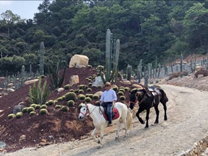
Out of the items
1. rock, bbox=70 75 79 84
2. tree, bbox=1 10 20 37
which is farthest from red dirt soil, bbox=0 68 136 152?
tree, bbox=1 10 20 37

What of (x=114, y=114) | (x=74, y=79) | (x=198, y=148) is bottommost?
(x=198, y=148)

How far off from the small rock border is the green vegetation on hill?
1643 inches

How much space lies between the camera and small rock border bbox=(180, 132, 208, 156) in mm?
7485

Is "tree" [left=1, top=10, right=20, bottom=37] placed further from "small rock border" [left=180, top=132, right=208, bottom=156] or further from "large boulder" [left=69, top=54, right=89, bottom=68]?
"small rock border" [left=180, top=132, right=208, bottom=156]

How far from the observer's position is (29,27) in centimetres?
7575

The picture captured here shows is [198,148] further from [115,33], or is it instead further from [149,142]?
[115,33]

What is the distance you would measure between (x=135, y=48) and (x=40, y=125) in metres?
50.4

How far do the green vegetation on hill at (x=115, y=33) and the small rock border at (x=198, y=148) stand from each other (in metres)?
41.7

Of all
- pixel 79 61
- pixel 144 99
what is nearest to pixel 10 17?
pixel 79 61

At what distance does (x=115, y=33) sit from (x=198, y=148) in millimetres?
57802

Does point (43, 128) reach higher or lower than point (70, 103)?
lower

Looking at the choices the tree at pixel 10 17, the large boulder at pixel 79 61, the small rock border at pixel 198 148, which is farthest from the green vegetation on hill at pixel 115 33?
the small rock border at pixel 198 148

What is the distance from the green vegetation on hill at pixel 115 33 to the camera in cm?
5425

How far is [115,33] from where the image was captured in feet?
212
